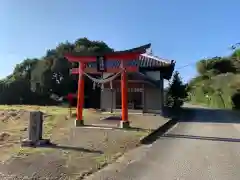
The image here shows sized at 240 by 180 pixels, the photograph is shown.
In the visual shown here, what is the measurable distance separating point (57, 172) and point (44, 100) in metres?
32.4

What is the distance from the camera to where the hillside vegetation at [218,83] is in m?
39.3

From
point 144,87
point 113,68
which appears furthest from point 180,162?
point 144,87

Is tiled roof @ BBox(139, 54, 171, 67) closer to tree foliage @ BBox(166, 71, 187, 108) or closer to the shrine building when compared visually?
the shrine building

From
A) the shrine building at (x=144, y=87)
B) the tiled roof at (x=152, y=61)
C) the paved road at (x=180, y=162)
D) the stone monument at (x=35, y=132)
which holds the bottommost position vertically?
the paved road at (x=180, y=162)

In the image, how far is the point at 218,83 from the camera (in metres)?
46.9

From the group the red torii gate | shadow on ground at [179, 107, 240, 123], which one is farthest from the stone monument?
shadow on ground at [179, 107, 240, 123]

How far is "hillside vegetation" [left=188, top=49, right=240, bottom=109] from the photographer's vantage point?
129 ft

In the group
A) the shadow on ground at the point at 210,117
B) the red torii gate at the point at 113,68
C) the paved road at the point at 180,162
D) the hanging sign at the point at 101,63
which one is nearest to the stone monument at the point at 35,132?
the paved road at the point at 180,162

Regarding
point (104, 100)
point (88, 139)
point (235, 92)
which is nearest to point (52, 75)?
point (104, 100)

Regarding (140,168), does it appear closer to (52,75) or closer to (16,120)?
(16,120)

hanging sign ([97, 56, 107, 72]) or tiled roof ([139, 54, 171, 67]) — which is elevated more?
tiled roof ([139, 54, 171, 67])

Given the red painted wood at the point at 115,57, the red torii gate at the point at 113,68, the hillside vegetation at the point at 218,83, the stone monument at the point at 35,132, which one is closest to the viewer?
the stone monument at the point at 35,132

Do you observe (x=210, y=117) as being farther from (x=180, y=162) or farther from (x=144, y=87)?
(x=180, y=162)

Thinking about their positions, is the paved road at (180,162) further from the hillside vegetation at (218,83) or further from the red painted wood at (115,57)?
the hillside vegetation at (218,83)
